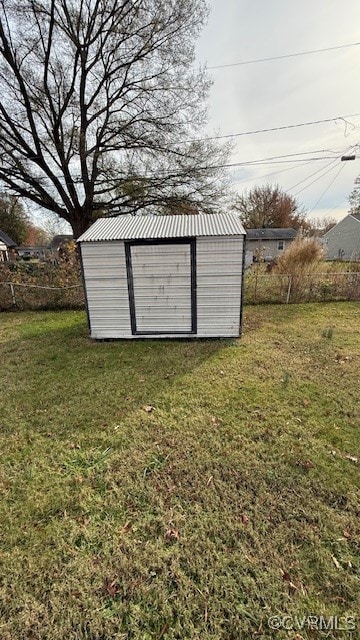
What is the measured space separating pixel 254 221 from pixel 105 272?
3355 centimetres

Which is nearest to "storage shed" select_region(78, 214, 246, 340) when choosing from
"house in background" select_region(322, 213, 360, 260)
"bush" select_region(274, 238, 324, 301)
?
"bush" select_region(274, 238, 324, 301)

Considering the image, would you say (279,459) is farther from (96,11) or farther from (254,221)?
(254,221)

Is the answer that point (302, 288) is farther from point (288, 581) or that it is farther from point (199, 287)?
point (288, 581)

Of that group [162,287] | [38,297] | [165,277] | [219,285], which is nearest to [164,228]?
[165,277]

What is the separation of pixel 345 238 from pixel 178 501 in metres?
33.0

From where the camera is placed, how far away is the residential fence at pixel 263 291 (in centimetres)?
881

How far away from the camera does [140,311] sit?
18.7ft

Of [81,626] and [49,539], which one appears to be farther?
[49,539]

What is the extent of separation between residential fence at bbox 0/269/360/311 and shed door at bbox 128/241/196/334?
3.97 m

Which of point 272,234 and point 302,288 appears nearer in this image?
point 302,288

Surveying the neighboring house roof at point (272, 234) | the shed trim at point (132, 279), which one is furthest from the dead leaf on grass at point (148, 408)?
the neighboring house roof at point (272, 234)

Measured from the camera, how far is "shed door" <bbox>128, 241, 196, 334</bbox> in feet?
17.3

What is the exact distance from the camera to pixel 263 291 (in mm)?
9266

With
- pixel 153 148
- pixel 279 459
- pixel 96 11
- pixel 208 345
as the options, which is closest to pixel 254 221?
pixel 153 148
